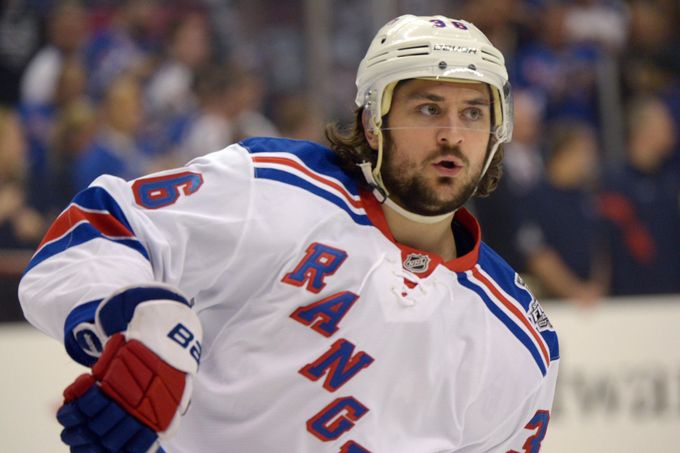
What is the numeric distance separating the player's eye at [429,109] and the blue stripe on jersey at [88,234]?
80 centimetres

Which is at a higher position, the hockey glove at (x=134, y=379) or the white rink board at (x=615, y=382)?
the hockey glove at (x=134, y=379)

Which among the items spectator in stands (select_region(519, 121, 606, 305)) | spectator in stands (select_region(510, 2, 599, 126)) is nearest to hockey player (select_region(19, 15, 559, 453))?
spectator in stands (select_region(519, 121, 606, 305))

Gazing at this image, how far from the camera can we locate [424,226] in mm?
2777

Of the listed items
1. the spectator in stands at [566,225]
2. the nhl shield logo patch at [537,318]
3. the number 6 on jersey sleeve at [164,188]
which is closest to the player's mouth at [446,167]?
the nhl shield logo patch at [537,318]

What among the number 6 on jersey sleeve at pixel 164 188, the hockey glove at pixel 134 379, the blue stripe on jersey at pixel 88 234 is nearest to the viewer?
the hockey glove at pixel 134 379

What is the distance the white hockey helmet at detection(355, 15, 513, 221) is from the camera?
8.71ft

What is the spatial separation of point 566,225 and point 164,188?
13.6 feet

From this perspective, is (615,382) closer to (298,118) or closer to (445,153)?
(298,118)

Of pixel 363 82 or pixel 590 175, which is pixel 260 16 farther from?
pixel 363 82

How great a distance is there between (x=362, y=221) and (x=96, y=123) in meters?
3.06

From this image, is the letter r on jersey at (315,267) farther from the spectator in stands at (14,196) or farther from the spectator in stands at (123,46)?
the spectator in stands at (123,46)

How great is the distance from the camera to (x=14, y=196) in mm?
5180

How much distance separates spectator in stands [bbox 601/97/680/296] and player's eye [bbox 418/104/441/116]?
3883 millimetres

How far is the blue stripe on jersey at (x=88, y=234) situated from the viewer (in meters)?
2.27
